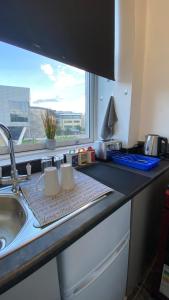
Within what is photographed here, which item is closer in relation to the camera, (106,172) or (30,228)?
(30,228)

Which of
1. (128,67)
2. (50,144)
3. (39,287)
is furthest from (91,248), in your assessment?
(128,67)

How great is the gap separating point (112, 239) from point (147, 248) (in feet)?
2.18

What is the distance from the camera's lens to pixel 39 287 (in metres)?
0.49

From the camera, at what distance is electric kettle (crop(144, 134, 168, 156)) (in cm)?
147

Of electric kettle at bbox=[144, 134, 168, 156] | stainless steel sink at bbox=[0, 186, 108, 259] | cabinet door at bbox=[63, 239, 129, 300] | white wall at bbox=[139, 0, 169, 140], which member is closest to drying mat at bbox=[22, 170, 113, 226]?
stainless steel sink at bbox=[0, 186, 108, 259]

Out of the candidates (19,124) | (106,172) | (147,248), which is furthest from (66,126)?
(147,248)

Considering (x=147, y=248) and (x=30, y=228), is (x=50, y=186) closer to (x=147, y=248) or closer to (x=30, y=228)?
(x=30, y=228)

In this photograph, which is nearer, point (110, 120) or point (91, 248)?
point (91, 248)

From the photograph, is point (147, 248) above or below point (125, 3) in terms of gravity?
below

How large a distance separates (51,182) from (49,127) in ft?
2.32

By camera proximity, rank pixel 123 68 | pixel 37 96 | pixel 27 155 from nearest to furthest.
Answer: pixel 27 155
pixel 37 96
pixel 123 68

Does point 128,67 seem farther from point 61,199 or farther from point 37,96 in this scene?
point 61,199

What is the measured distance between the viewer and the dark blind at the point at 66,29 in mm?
848

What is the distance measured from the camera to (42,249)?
479 millimetres
